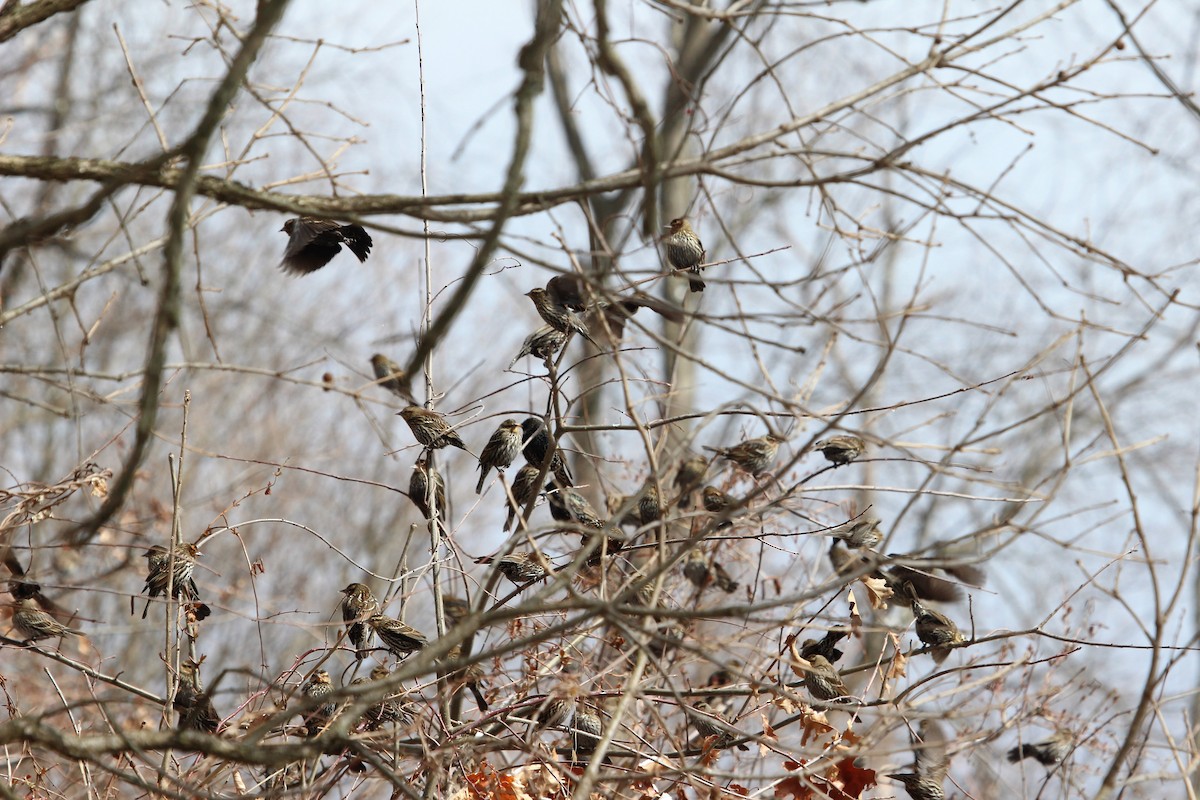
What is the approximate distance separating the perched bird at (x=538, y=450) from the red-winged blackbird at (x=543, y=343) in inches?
8.0

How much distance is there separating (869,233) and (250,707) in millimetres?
2398

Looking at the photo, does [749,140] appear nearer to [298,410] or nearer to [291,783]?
[291,783]

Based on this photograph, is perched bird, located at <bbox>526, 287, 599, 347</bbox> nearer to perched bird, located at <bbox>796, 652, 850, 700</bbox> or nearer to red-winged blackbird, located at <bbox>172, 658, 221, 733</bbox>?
perched bird, located at <bbox>796, 652, 850, 700</bbox>

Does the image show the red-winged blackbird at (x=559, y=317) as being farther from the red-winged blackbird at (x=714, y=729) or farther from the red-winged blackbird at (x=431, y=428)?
the red-winged blackbird at (x=714, y=729)

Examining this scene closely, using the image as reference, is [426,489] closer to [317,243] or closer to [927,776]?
[317,243]

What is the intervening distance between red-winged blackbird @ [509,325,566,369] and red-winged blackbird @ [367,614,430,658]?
82 centimetres

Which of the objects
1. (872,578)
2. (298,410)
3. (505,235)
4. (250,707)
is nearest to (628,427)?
(505,235)

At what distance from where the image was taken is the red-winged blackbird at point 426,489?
334cm

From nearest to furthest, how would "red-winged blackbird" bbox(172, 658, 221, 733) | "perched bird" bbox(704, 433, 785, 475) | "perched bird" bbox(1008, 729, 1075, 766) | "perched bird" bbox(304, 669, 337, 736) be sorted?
"perched bird" bbox(304, 669, 337, 736), "red-winged blackbird" bbox(172, 658, 221, 733), "perched bird" bbox(704, 433, 785, 475), "perched bird" bbox(1008, 729, 1075, 766)

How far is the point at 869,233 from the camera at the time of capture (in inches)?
133

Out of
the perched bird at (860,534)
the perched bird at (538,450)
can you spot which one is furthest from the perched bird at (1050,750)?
the perched bird at (538,450)

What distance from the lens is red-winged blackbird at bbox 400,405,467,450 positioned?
130 inches

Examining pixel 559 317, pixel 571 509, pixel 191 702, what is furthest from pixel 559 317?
pixel 191 702

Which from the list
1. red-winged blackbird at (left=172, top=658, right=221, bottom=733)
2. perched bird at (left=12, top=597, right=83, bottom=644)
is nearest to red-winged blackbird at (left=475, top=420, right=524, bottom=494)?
red-winged blackbird at (left=172, top=658, right=221, bottom=733)
